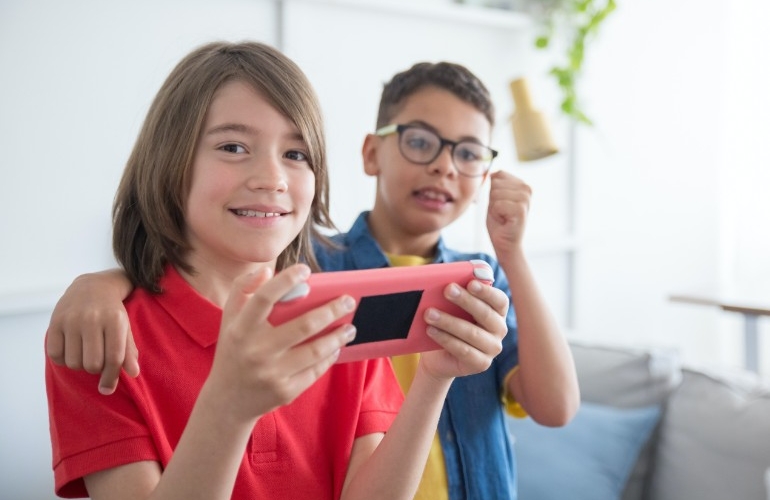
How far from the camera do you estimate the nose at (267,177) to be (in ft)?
3.17

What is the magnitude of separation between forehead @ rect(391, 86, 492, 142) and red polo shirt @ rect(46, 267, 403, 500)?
0.47 meters

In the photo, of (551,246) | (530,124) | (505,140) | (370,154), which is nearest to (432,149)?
(370,154)

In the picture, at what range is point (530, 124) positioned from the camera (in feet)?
6.39

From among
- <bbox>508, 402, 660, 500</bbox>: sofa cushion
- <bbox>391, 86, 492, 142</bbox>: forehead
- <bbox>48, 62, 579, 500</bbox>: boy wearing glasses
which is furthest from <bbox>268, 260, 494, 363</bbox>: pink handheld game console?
<bbox>508, 402, 660, 500</bbox>: sofa cushion

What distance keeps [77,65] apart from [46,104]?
11 centimetres

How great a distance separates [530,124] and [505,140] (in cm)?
77

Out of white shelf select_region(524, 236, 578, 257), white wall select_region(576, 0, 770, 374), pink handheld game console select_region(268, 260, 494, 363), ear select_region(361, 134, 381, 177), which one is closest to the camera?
pink handheld game console select_region(268, 260, 494, 363)

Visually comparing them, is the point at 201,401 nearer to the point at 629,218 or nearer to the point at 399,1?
the point at 399,1

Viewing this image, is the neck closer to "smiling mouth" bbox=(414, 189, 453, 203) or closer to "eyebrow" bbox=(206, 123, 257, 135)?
"eyebrow" bbox=(206, 123, 257, 135)

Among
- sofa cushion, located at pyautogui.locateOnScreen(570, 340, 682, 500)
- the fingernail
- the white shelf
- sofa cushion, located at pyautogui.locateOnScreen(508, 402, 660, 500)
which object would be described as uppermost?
the white shelf

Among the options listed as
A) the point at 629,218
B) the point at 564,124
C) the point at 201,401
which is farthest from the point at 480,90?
the point at 629,218

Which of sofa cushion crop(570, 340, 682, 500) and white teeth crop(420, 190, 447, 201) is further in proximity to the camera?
sofa cushion crop(570, 340, 682, 500)

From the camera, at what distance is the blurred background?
1642 millimetres

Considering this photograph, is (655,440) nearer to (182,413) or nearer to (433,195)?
(433,195)
